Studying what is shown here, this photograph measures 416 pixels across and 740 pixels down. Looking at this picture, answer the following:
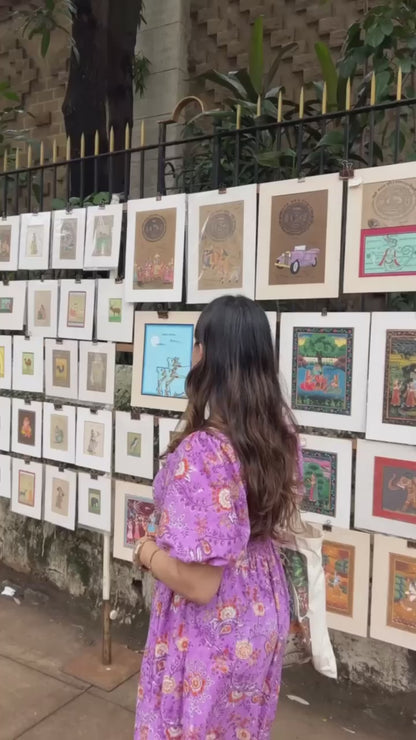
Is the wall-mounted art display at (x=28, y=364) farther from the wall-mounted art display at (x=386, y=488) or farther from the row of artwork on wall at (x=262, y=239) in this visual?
the wall-mounted art display at (x=386, y=488)

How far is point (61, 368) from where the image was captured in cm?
354

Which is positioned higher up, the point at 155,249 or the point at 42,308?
the point at 155,249

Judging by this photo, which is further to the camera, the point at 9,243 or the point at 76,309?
the point at 9,243

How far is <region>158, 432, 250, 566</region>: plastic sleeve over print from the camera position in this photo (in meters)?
1.44

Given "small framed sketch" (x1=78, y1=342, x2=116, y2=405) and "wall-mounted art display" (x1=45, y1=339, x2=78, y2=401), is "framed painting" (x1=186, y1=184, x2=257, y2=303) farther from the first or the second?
"wall-mounted art display" (x1=45, y1=339, x2=78, y2=401)

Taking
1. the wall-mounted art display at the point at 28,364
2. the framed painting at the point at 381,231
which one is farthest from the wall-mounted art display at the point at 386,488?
the wall-mounted art display at the point at 28,364

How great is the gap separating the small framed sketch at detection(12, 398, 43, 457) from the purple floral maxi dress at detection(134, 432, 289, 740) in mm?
Answer: 2155

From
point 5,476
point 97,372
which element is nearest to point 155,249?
point 97,372

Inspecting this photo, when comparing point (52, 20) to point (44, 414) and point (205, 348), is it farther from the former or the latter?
point (205, 348)

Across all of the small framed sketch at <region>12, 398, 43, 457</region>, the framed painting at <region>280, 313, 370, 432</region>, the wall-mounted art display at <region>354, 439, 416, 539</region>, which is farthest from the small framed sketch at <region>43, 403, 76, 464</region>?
the wall-mounted art display at <region>354, 439, 416, 539</region>

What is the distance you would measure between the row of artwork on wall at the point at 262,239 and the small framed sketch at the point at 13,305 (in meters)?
0.35

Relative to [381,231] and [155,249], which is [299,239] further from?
[155,249]

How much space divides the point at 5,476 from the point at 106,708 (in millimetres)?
1574

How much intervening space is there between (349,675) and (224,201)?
226 centimetres
